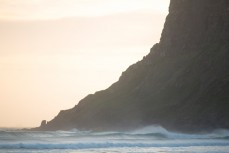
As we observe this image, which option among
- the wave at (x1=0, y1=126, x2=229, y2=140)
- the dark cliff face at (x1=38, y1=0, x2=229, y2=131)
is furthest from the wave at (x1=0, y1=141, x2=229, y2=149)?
the dark cliff face at (x1=38, y1=0, x2=229, y2=131)

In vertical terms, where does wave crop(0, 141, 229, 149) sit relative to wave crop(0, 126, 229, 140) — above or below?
below

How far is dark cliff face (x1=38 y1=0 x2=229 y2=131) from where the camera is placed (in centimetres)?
10644

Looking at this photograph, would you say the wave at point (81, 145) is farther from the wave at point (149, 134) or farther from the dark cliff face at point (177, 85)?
the dark cliff face at point (177, 85)

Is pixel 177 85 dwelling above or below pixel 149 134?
above

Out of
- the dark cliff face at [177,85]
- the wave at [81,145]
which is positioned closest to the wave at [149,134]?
the dark cliff face at [177,85]

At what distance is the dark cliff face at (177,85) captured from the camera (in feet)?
349

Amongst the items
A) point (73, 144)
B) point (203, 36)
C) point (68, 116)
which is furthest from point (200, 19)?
point (73, 144)

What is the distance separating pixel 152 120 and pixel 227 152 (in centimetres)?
5428

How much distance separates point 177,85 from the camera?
115 metres

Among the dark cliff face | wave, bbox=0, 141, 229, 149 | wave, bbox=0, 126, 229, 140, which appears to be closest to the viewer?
wave, bbox=0, 141, 229, 149

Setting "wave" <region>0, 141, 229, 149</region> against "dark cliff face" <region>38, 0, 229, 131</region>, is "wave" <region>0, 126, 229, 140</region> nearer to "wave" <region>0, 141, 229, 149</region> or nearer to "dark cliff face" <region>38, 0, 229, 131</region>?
"dark cliff face" <region>38, 0, 229, 131</region>

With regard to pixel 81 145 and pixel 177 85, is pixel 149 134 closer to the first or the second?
pixel 177 85

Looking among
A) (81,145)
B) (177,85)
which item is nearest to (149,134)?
(177,85)

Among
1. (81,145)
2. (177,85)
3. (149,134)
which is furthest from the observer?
(177,85)
